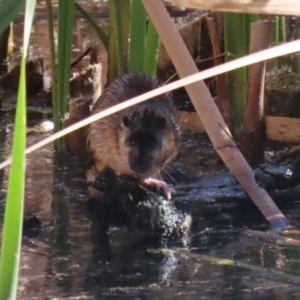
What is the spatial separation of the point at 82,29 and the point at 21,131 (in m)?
8.33

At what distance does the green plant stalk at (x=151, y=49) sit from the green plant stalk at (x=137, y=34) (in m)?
0.03

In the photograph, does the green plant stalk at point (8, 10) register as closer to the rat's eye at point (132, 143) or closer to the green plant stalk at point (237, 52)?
the rat's eye at point (132, 143)

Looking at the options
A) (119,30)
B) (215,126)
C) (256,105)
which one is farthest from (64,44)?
(215,126)

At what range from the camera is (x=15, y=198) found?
5.05ft

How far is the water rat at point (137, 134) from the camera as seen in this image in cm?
416

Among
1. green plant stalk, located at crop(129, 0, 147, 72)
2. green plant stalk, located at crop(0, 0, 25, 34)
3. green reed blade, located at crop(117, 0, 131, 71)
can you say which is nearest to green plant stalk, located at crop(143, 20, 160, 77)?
green plant stalk, located at crop(129, 0, 147, 72)

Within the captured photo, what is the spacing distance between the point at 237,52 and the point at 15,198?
131 inches

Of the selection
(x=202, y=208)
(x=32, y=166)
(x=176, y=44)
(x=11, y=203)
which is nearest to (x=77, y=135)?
(x=32, y=166)

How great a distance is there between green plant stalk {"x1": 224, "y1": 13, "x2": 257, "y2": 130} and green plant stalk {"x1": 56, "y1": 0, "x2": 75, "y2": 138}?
1.01 m

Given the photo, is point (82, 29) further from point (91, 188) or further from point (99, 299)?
point (99, 299)

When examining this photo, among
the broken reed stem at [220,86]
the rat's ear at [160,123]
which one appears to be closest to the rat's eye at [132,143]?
the rat's ear at [160,123]

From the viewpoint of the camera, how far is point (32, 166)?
4.96 m

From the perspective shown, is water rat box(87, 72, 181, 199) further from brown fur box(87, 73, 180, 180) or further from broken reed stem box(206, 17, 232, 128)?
broken reed stem box(206, 17, 232, 128)

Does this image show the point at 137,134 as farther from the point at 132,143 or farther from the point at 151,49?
the point at 151,49
